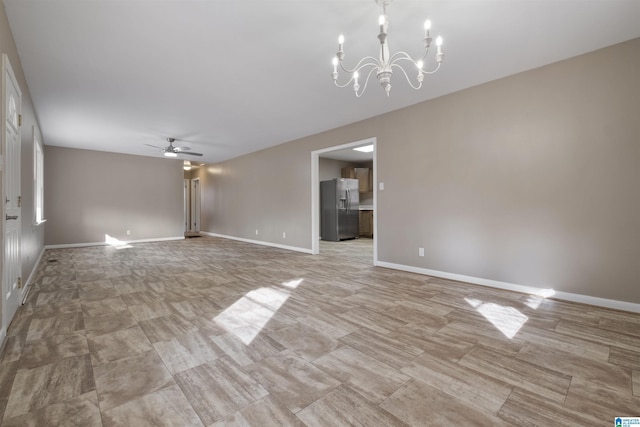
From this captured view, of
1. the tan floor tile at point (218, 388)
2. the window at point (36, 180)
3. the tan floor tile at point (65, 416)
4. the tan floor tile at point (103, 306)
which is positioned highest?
the window at point (36, 180)

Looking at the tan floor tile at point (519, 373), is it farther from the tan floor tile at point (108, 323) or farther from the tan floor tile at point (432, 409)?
the tan floor tile at point (108, 323)

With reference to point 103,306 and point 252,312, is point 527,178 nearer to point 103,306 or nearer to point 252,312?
point 252,312

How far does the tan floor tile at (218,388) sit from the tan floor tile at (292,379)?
2.8 inches

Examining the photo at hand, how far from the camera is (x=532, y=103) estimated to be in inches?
125

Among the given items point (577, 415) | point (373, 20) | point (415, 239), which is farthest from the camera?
point (415, 239)

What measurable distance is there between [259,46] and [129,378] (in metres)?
2.83

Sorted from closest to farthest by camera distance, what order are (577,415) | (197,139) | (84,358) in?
(577,415) → (84,358) → (197,139)

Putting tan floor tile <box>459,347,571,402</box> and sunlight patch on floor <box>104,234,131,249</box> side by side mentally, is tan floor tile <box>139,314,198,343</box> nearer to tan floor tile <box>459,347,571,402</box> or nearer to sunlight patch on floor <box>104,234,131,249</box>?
tan floor tile <box>459,347,571,402</box>

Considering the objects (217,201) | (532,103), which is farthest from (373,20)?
(217,201)

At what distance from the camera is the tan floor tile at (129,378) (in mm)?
1461

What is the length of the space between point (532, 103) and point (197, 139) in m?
6.06

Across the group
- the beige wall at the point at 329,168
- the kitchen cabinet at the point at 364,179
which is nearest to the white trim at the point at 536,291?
the kitchen cabinet at the point at 364,179

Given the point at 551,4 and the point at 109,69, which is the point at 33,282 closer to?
the point at 109,69

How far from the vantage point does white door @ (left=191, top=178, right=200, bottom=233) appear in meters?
10.9
